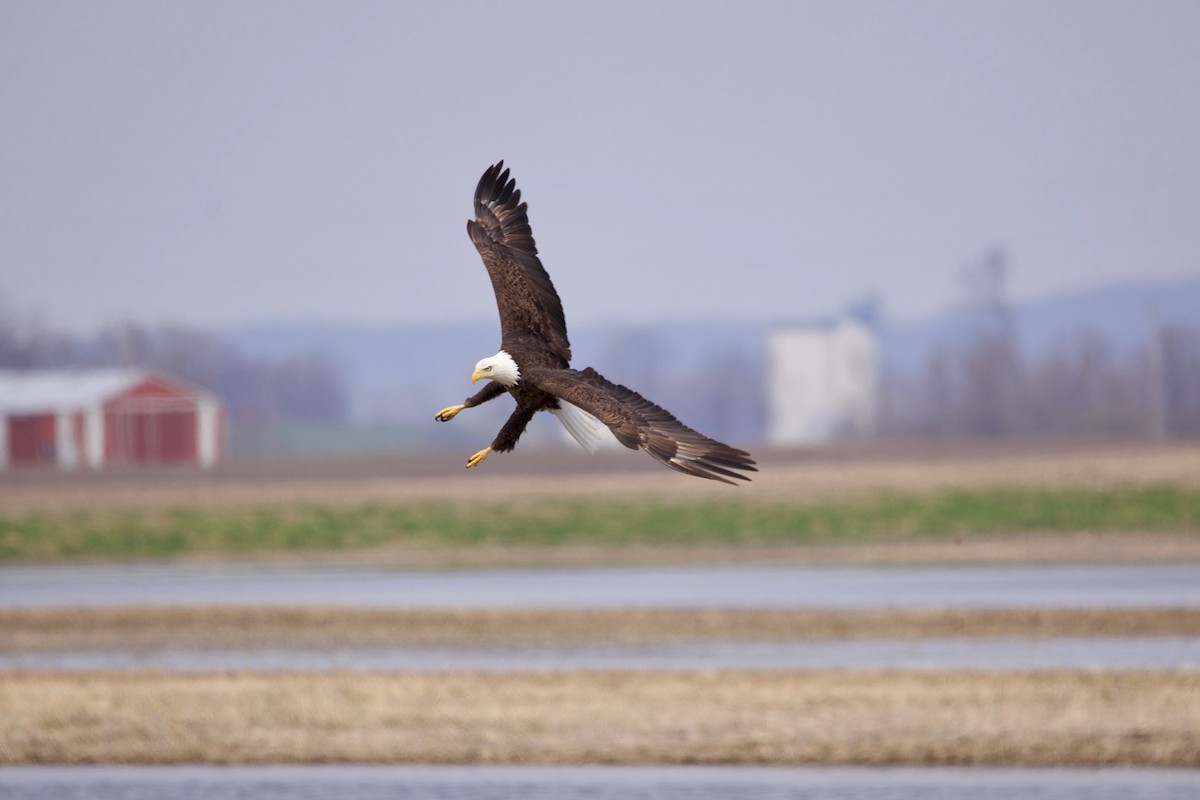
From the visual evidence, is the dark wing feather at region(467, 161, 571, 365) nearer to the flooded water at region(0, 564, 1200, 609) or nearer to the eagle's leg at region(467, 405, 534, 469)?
the eagle's leg at region(467, 405, 534, 469)

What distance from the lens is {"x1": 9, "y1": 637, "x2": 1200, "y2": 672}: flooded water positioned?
22622mm

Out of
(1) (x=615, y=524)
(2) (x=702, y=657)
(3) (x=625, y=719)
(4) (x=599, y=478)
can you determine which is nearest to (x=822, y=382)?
(4) (x=599, y=478)

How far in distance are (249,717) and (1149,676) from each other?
8.47 meters

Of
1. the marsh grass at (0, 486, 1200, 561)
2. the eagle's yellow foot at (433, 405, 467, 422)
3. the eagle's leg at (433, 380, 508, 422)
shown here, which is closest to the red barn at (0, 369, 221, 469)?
the marsh grass at (0, 486, 1200, 561)

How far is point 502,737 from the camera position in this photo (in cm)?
1866

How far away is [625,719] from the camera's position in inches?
751

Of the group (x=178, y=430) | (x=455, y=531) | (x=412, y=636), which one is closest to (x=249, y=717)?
(x=412, y=636)

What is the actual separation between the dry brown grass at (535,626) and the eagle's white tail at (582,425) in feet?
49.4

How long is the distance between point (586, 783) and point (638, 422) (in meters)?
8.06

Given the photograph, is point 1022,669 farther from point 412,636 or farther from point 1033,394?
point 1033,394

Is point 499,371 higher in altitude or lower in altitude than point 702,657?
higher

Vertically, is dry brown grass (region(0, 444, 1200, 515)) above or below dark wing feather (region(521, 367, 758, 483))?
above

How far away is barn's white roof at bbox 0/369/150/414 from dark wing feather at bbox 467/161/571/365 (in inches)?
3010

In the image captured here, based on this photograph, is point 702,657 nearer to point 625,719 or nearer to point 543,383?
point 625,719
